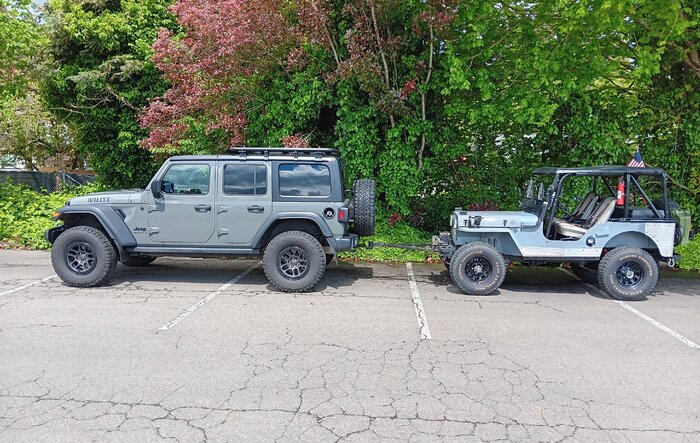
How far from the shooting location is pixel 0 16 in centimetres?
1107

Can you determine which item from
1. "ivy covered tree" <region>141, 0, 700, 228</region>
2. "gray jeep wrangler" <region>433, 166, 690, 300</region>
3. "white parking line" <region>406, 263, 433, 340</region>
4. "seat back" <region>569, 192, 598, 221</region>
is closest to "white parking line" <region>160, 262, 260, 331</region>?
"white parking line" <region>406, 263, 433, 340</region>

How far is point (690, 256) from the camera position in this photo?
29.9 feet

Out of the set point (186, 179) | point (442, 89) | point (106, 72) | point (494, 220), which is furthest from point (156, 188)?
point (106, 72)

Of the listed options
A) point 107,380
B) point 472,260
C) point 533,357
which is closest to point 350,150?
point 472,260

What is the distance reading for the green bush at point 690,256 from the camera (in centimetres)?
909

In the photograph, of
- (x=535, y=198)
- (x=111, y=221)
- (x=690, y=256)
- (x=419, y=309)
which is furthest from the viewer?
(x=690, y=256)

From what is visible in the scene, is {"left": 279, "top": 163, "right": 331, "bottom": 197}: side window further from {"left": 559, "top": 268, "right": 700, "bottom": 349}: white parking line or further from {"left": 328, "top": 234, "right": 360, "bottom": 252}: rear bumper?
{"left": 559, "top": 268, "right": 700, "bottom": 349}: white parking line

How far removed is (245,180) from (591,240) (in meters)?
5.35

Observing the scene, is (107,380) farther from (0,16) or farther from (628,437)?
(0,16)

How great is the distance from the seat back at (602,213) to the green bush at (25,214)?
10.9 metres

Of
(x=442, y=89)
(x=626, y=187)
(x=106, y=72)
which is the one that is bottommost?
(x=626, y=187)

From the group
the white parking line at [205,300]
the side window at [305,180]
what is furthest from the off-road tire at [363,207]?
the white parking line at [205,300]

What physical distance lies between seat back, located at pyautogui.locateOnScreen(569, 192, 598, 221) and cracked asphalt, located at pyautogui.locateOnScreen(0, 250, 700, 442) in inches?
53.9

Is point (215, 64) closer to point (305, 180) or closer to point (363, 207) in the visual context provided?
point (305, 180)
